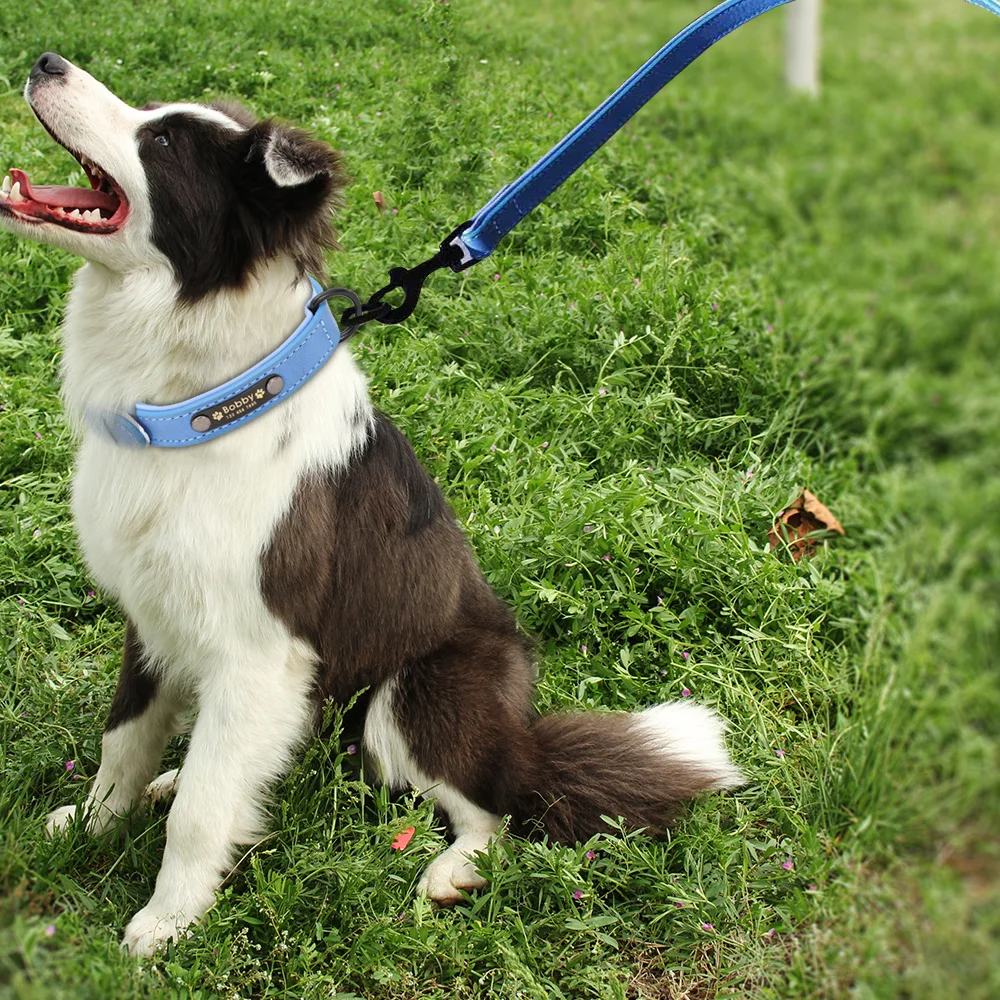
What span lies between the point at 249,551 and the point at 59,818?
0.94m

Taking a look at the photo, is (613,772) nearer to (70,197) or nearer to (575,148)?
(575,148)

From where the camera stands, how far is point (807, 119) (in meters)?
4.38

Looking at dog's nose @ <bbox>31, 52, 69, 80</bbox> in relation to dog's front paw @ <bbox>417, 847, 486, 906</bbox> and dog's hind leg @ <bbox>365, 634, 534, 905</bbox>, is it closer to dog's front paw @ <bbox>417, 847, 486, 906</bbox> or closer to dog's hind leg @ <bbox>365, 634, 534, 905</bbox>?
dog's hind leg @ <bbox>365, 634, 534, 905</bbox>

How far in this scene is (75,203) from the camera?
233cm

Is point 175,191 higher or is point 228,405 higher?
point 175,191

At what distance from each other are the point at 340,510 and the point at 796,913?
1389 mm

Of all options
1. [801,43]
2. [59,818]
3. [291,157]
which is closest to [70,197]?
[291,157]

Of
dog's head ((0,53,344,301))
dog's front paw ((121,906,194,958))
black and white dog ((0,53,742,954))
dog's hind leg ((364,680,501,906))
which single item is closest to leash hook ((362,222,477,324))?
black and white dog ((0,53,742,954))

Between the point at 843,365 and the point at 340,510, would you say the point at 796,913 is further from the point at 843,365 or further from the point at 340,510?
the point at 843,365

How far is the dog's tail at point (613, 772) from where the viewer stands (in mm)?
2670

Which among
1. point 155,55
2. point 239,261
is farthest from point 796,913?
point 155,55

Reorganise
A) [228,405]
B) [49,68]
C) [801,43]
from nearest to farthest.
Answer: [49,68] → [228,405] → [801,43]

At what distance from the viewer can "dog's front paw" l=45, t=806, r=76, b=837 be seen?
2.46m

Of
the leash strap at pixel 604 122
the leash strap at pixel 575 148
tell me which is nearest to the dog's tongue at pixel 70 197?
the leash strap at pixel 575 148
